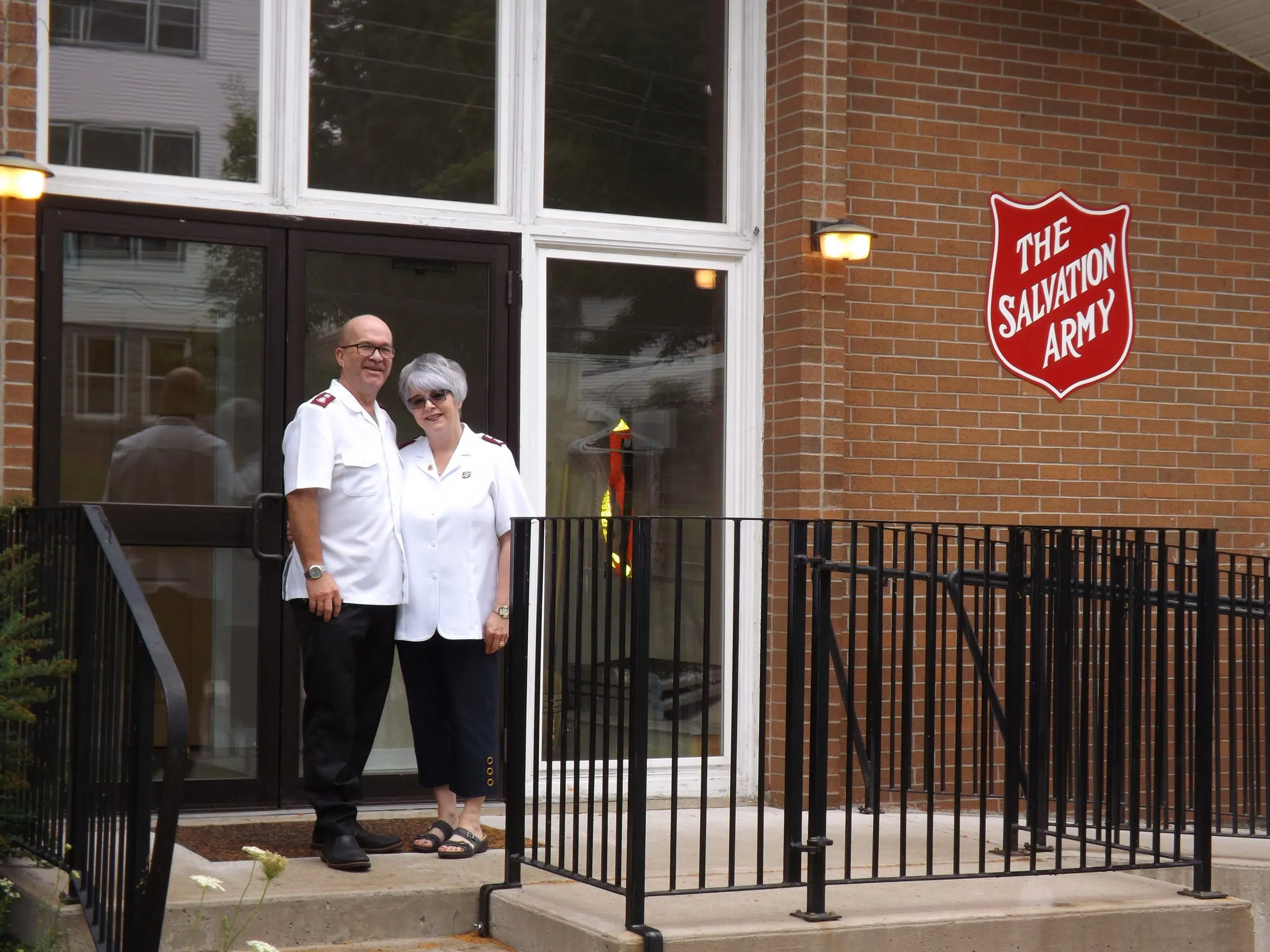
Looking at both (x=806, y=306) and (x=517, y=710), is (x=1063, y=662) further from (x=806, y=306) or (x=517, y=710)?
(x=806, y=306)

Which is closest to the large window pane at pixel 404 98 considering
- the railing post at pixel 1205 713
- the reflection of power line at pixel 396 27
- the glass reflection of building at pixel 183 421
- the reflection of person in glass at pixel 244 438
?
the reflection of power line at pixel 396 27

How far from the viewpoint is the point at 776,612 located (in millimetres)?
6930

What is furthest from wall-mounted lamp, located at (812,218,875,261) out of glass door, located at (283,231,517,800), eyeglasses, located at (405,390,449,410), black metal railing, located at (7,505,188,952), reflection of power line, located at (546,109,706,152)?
black metal railing, located at (7,505,188,952)

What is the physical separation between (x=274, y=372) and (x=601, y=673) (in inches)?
88.6

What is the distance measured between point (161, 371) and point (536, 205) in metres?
1.78

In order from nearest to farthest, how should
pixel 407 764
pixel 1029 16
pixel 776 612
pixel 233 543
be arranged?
pixel 233 543 → pixel 407 764 → pixel 776 612 → pixel 1029 16

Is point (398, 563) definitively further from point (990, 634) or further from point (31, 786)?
point (990, 634)

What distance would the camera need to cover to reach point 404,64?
21.5 feet

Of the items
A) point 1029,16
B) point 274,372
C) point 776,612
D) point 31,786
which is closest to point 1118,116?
point 1029,16

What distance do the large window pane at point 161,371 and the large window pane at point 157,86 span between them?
34 cm

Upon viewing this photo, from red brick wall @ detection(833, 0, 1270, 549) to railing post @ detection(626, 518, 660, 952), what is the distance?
2.72 m

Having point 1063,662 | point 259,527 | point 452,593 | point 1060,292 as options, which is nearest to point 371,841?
point 452,593

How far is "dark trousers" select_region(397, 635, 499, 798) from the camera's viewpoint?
5.24m

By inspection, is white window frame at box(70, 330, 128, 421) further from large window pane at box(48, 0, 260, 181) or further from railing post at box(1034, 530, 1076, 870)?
railing post at box(1034, 530, 1076, 870)
